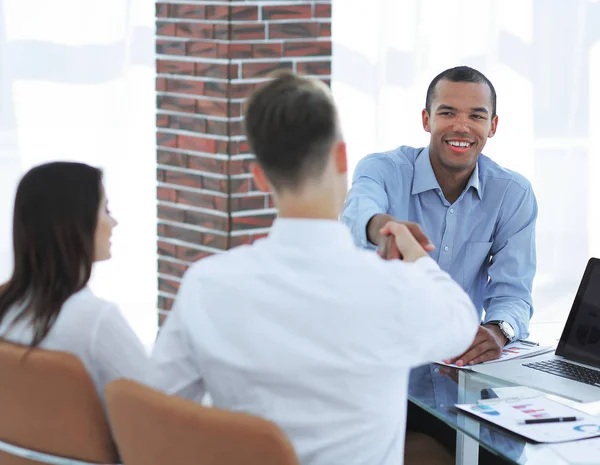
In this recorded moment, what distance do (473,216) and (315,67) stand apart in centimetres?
92

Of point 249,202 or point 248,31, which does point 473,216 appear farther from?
point 248,31

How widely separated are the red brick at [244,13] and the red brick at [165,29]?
308mm

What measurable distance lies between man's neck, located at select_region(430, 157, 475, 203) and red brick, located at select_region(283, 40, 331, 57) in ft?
2.42

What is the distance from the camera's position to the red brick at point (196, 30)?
3267 mm

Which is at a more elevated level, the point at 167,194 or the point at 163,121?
the point at 163,121

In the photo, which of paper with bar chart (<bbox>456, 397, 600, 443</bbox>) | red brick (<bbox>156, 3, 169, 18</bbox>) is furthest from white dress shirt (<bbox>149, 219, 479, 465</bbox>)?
red brick (<bbox>156, 3, 169, 18</bbox>)

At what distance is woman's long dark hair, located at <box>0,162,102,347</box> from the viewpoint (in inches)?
70.2

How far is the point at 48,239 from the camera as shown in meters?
1.79

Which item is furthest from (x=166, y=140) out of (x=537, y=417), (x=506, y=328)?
(x=537, y=417)

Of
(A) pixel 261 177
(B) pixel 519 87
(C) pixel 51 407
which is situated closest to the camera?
(A) pixel 261 177

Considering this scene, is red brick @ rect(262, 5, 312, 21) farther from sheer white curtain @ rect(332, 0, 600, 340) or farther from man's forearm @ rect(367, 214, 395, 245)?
sheer white curtain @ rect(332, 0, 600, 340)

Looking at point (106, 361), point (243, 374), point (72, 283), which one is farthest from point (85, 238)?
point (243, 374)

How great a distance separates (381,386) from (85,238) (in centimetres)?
65

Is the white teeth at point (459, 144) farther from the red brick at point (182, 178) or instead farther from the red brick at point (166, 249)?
the red brick at point (166, 249)
